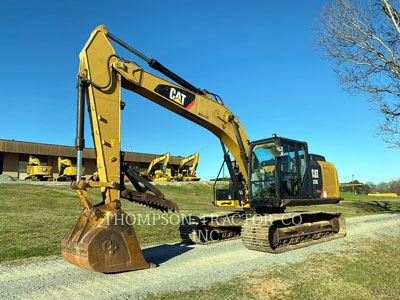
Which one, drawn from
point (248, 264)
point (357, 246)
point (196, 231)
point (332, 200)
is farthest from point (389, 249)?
point (196, 231)

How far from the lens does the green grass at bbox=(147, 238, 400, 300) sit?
4.70 m

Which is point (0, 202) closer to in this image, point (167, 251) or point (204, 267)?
point (167, 251)

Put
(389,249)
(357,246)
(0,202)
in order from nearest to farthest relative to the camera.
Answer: (389,249), (357,246), (0,202)

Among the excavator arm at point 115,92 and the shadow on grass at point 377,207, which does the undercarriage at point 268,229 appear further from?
the shadow on grass at point 377,207

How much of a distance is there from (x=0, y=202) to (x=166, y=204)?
15.4 m

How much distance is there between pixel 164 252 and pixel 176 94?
3.89m

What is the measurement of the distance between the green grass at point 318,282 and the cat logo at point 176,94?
4192 mm

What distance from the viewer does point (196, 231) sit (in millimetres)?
9023

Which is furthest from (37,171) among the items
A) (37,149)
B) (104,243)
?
(104,243)

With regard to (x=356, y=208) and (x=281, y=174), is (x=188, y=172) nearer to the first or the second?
(x=356, y=208)

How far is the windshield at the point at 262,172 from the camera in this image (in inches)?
340

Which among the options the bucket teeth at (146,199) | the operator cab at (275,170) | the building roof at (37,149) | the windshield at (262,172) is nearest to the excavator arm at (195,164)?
the building roof at (37,149)

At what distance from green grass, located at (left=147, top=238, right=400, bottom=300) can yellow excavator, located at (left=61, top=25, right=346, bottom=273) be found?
1397 millimetres

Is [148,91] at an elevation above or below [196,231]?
above
